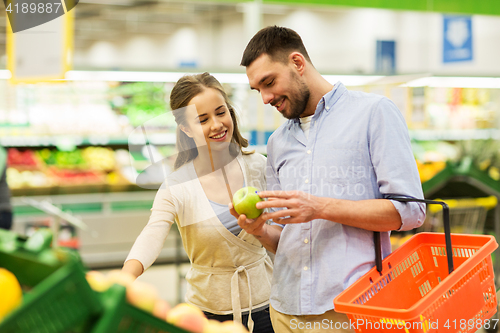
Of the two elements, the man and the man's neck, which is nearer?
the man

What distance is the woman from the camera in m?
1.50

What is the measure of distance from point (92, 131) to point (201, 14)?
17.9ft

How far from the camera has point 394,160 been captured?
126cm

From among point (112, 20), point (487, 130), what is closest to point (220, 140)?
point (487, 130)

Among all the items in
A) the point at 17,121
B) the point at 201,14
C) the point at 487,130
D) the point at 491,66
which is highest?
the point at 201,14

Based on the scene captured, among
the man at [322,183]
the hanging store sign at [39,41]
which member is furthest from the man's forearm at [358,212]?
the hanging store sign at [39,41]

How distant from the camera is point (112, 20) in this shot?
1002cm

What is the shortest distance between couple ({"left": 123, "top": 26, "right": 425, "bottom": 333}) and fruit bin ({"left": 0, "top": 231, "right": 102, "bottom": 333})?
676 millimetres

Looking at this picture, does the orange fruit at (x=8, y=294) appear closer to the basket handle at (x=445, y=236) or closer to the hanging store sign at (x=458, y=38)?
the basket handle at (x=445, y=236)

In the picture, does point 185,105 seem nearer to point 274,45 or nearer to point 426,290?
point 274,45

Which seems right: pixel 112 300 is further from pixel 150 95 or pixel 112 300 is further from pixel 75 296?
pixel 150 95

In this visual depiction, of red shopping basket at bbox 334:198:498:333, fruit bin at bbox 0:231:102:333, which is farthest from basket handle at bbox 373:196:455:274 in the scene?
fruit bin at bbox 0:231:102:333

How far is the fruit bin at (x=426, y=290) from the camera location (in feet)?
3.43

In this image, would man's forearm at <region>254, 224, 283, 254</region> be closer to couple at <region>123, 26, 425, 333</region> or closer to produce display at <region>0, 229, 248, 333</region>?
couple at <region>123, 26, 425, 333</region>
